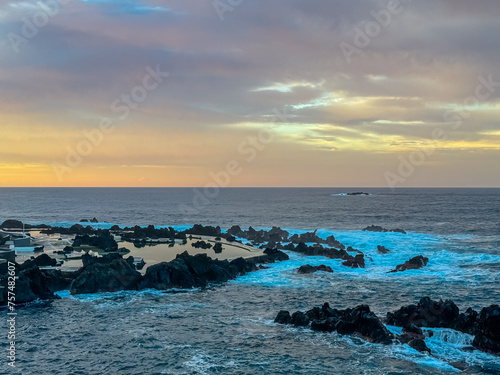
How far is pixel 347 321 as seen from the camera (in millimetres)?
31453

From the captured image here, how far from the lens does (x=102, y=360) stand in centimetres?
2642

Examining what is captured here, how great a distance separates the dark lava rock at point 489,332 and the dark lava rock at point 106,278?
3392 centimetres

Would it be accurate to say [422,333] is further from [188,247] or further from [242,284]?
[188,247]

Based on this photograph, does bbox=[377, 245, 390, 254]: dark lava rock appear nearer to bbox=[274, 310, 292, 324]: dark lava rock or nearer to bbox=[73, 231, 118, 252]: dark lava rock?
bbox=[274, 310, 292, 324]: dark lava rock

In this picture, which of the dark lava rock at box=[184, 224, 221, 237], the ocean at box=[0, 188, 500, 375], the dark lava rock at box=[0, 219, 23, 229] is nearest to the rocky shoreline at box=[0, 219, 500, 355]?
the ocean at box=[0, 188, 500, 375]

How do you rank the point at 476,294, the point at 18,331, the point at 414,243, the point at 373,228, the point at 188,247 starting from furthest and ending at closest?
the point at 373,228 → the point at 414,243 → the point at 188,247 → the point at 476,294 → the point at 18,331

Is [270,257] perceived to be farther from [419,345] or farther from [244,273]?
[419,345]

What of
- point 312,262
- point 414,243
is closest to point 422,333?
point 312,262

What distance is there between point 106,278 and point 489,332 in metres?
36.9

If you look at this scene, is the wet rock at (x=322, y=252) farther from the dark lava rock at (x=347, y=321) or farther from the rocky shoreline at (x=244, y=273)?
the dark lava rock at (x=347, y=321)

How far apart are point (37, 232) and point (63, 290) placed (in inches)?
2206

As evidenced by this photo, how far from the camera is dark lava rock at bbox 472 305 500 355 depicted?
2769 cm

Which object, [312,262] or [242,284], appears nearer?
[242,284]

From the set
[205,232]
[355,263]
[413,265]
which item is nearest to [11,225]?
[205,232]
